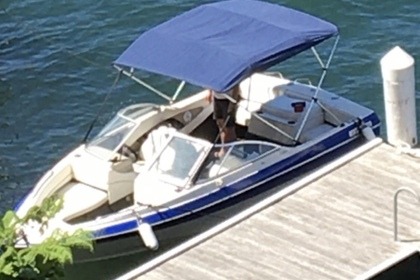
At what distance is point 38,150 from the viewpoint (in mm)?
23000

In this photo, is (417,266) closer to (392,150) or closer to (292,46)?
(392,150)

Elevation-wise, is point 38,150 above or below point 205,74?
below

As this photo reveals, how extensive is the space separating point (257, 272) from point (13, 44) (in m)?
12.9

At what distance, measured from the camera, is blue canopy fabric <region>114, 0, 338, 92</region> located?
19.3m

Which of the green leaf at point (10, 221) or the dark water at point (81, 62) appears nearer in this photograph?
the green leaf at point (10, 221)

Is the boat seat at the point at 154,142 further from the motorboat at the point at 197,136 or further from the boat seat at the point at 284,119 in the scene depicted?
the boat seat at the point at 284,119

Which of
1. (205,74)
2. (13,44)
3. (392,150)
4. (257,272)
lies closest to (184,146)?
(205,74)

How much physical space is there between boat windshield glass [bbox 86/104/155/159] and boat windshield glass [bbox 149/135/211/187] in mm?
834

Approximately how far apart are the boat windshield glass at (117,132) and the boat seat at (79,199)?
60 cm

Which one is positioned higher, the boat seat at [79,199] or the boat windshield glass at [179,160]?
the boat windshield glass at [179,160]

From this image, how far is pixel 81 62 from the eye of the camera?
84.1 feet

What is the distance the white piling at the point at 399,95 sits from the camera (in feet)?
55.8

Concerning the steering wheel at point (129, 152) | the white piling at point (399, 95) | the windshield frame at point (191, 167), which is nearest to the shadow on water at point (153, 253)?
the windshield frame at point (191, 167)

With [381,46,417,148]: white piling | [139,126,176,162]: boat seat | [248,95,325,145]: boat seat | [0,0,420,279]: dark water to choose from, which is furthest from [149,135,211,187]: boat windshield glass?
[0,0,420,279]: dark water
